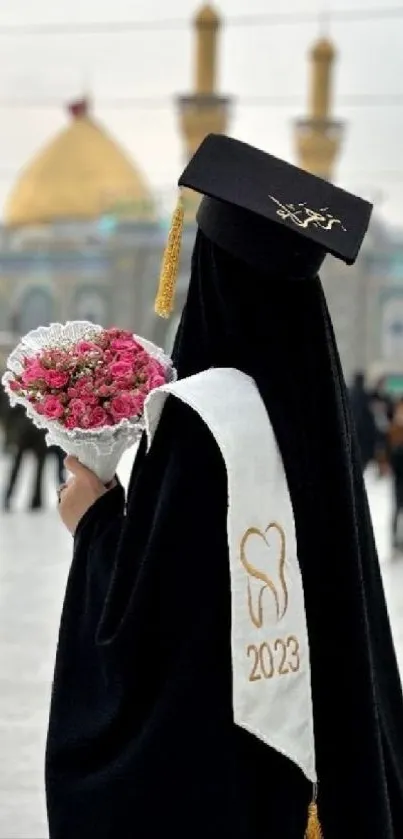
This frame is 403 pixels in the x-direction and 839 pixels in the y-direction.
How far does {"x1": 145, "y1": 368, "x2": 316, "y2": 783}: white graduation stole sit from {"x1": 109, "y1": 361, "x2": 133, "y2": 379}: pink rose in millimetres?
183

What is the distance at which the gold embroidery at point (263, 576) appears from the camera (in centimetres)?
191

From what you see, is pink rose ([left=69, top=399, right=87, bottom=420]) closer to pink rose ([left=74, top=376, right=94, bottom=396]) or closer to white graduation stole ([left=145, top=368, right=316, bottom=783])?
pink rose ([left=74, top=376, right=94, bottom=396])

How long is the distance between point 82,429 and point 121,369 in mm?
108

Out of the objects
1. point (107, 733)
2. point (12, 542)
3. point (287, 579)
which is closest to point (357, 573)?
point (287, 579)

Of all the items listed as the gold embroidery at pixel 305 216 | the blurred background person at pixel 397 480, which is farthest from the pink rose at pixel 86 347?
the blurred background person at pixel 397 480

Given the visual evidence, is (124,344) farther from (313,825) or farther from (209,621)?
(313,825)

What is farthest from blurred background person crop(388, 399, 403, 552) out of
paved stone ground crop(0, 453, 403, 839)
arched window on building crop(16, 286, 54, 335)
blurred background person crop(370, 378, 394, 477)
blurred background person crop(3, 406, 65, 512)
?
arched window on building crop(16, 286, 54, 335)

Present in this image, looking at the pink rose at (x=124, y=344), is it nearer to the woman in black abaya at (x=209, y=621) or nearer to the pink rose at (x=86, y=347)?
the pink rose at (x=86, y=347)

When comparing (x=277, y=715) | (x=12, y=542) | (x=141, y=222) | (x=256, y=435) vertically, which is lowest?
(x=277, y=715)

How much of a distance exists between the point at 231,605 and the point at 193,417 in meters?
0.25

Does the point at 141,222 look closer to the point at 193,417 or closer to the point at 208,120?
the point at 208,120

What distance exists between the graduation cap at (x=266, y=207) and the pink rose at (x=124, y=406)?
0.27m

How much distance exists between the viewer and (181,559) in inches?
74.8

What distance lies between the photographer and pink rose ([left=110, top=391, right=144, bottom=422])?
2.09 meters
